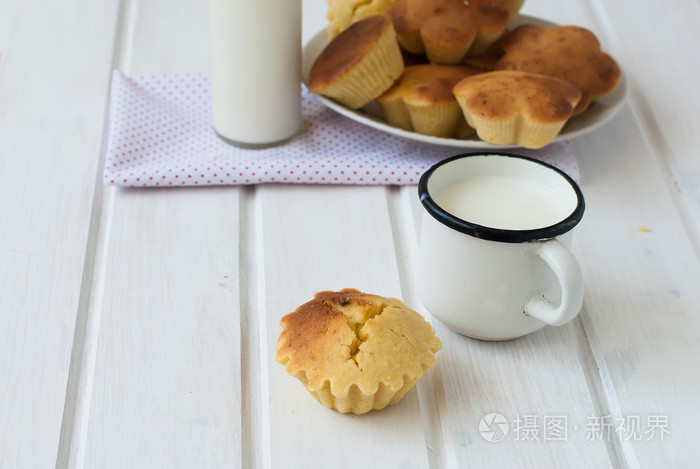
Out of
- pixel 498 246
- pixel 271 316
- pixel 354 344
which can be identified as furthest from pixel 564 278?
pixel 271 316

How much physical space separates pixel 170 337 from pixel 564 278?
0.36 meters

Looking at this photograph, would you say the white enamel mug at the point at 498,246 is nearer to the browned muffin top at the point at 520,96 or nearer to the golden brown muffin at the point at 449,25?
the browned muffin top at the point at 520,96

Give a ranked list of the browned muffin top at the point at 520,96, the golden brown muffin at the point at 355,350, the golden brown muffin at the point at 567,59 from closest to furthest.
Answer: the golden brown muffin at the point at 355,350 → the browned muffin top at the point at 520,96 → the golden brown muffin at the point at 567,59

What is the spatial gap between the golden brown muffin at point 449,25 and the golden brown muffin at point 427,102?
25 millimetres

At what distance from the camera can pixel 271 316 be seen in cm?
79

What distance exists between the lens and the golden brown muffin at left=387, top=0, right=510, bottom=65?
103 cm

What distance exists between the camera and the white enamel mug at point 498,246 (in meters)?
0.67

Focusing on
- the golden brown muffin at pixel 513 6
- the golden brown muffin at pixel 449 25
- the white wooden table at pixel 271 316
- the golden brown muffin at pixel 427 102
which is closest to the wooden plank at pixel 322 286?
the white wooden table at pixel 271 316

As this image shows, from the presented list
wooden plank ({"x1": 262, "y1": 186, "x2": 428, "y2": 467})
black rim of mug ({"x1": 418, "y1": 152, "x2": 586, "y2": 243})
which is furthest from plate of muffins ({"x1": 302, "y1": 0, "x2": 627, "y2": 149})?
black rim of mug ({"x1": 418, "y1": 152, "x2": 586, "y2": 243})

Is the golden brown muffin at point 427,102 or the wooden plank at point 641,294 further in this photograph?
the golden brown muffin at point 427,102

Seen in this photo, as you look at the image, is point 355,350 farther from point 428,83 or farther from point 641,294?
point 428,83

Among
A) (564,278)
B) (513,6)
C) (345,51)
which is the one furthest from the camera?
(513,6)

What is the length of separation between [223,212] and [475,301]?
13.6 inches

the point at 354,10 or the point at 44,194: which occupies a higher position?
the point at 354,10
